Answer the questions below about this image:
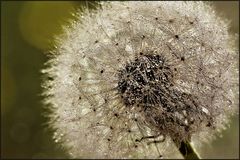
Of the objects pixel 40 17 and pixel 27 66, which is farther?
pixel 40 17

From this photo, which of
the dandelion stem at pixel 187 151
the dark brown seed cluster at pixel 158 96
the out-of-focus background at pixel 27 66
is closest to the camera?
the dark brown seed cluster at pixel 158 96

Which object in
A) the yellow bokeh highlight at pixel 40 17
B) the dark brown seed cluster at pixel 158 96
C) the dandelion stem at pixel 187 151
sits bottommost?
the dandelion stem at pixel 187 151

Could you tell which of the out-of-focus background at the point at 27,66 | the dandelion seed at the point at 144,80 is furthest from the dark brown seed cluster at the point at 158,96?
the out-of-focus background at the point at 27,66

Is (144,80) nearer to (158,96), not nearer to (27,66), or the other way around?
(158,96)

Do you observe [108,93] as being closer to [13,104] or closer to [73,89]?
[73,89]

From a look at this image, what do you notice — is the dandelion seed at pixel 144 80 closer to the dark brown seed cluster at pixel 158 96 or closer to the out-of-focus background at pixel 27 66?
the dark brown seed cluster at pixel 158 96

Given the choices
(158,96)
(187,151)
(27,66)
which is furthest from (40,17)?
(158,96)

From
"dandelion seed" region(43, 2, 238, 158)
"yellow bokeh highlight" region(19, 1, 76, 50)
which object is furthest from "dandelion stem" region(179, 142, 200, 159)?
"yellow bokeh highlight" region(19, 1, 76, 50)
